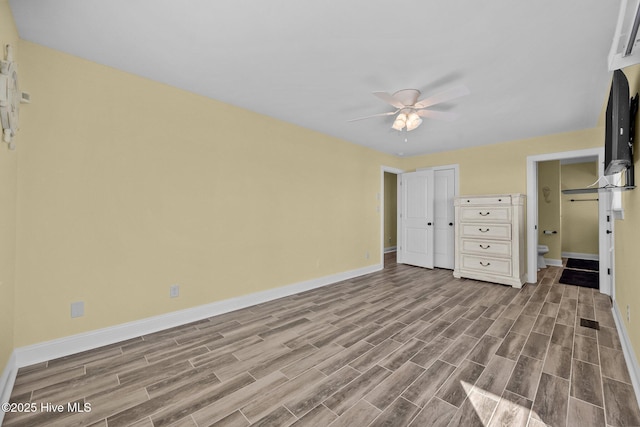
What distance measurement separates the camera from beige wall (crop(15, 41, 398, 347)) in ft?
6.72

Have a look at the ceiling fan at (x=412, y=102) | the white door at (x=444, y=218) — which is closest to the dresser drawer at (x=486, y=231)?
the white door at (x=444, y=218)

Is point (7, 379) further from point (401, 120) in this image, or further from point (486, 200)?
point (486, 200)

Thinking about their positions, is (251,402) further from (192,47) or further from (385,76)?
(385,76)

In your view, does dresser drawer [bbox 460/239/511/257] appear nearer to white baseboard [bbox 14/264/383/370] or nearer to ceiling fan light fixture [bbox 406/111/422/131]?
ceiling fan light fixture [bbox 406/111/422/131]

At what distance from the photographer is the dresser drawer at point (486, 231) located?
415cm

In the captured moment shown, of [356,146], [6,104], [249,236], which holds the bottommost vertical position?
[249,236]

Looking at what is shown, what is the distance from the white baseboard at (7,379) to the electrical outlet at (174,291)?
1051mm

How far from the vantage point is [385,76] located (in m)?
2.41

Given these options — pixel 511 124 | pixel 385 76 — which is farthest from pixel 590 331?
pixel 385 76

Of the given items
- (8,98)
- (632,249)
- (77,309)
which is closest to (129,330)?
(77,309)

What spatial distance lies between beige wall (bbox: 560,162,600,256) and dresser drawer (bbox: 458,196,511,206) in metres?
3.83

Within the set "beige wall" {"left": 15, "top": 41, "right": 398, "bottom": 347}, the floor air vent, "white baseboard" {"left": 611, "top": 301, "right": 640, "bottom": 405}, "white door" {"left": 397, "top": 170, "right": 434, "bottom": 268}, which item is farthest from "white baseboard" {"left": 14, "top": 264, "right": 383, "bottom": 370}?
the floor air vent

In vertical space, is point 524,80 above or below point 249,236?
above

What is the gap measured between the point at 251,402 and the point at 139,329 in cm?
150
